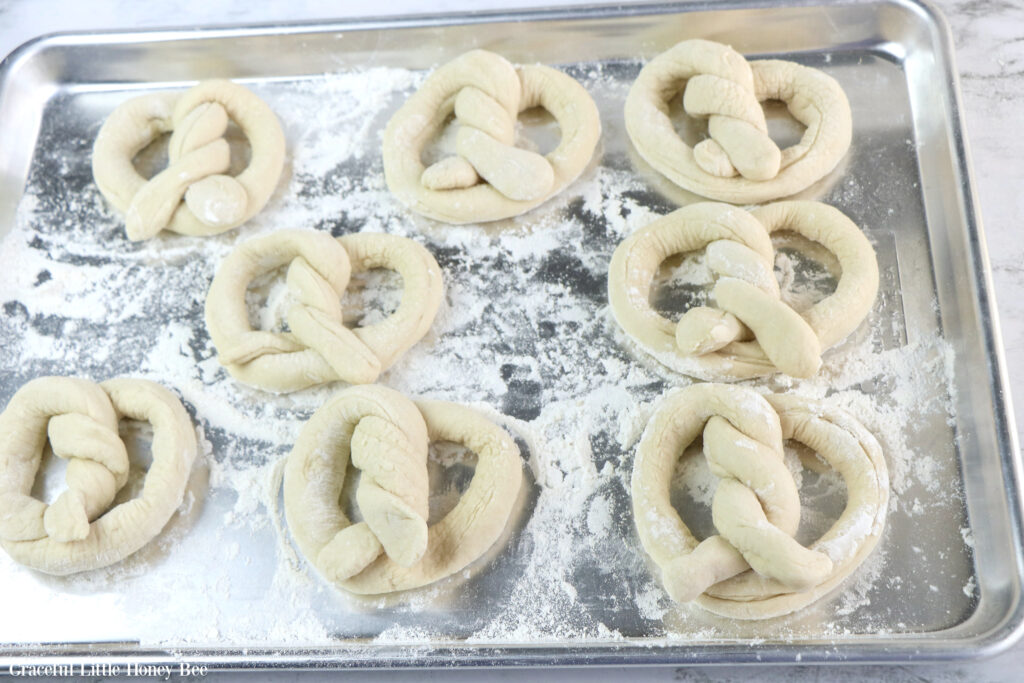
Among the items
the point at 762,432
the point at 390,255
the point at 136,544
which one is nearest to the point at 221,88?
the point at 390,255

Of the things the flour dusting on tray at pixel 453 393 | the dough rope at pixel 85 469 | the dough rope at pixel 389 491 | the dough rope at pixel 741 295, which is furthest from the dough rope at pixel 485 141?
the dough rope at pixel 85 469

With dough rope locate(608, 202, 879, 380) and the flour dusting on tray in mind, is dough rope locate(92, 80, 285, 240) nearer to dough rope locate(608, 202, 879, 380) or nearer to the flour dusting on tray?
the flour dusting on tray

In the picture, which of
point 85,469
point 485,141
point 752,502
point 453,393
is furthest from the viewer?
point 485,141

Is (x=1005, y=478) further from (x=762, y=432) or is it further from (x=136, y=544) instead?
(x=136, y=544)

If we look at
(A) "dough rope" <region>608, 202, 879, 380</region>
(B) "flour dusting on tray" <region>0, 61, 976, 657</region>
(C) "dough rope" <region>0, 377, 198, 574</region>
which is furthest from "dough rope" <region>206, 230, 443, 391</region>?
(A) "dough rope" <region>608, 202, 879, 380</region>

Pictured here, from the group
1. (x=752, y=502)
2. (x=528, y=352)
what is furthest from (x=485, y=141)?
(x=752, y=502)

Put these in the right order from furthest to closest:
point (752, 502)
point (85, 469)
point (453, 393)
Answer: point (453, 393) → point (85, 469) → point (752, 502)

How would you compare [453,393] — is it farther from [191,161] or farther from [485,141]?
[191,161]
